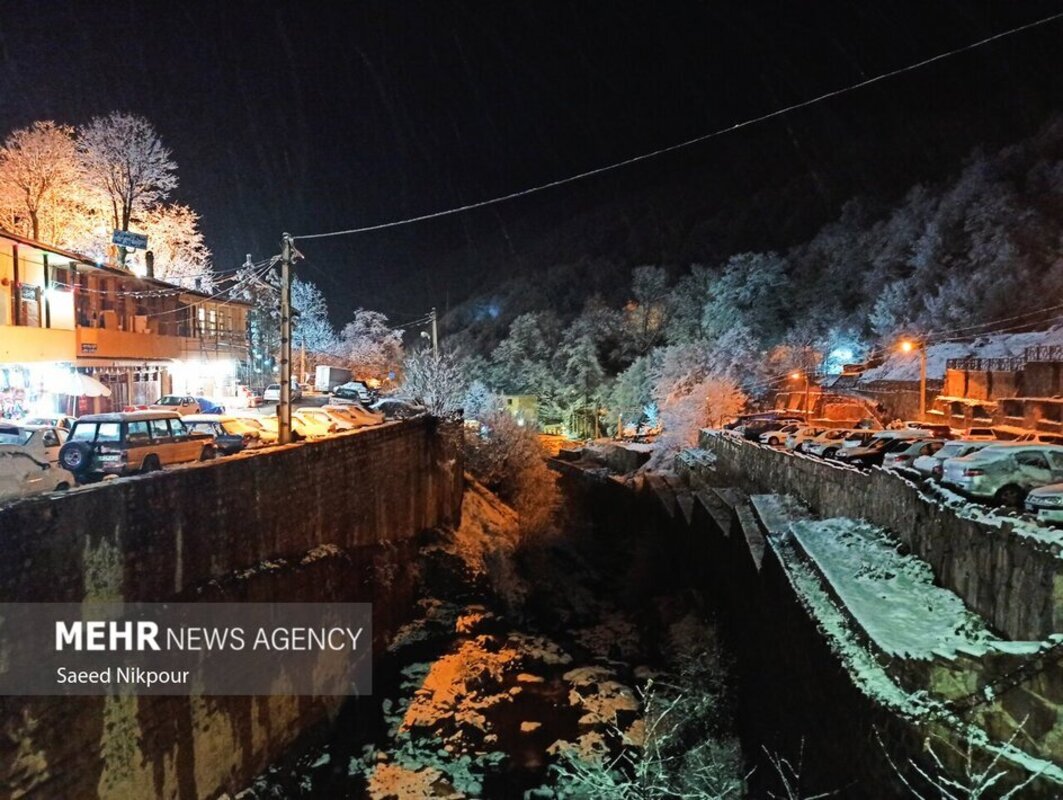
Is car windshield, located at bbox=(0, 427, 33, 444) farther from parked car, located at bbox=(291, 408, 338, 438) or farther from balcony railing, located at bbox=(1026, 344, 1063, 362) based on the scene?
balcony railing, located at bbox=(1026, 344, 1063, 362)

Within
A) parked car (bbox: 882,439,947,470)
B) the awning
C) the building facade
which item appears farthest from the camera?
the awning

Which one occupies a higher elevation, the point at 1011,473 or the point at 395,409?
the point at 395,409

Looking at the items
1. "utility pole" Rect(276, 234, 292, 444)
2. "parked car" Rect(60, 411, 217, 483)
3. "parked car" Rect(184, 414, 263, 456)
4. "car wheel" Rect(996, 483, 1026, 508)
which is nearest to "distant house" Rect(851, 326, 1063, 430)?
"car wheel" Rect(996, 483, 1026, 508)

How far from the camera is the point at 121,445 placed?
13523 millimetres

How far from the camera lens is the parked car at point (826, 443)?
21.0 meters

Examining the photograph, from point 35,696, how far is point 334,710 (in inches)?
263

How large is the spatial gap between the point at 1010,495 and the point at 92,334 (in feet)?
93.2

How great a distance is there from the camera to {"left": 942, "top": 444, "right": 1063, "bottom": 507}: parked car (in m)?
12.4

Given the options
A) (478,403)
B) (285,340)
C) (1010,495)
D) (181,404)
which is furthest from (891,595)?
(478,403)

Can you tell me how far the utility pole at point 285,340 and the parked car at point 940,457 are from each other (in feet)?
47.1

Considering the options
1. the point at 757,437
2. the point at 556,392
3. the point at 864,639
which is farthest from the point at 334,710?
the point at 556,392

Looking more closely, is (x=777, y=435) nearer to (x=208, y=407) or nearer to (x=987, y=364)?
(x=987, y=364)

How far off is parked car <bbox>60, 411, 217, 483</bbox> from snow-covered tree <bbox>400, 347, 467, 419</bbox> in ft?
58.9

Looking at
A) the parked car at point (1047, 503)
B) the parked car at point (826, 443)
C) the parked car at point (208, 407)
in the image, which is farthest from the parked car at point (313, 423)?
the parked car at point (1047, 503)
